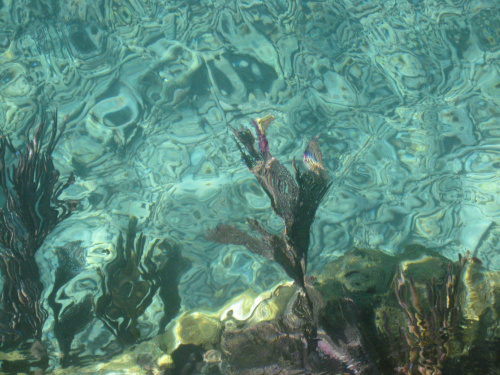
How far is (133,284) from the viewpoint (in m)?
4.72

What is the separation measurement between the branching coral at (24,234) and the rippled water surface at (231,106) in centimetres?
48

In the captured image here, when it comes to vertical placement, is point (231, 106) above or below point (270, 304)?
above

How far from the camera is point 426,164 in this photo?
16.8 ft

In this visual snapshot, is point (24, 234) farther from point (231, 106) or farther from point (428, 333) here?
point (428, 333)

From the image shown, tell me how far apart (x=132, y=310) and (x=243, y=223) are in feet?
6.50

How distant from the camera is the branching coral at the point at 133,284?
452cm

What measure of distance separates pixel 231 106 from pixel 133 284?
2.93m

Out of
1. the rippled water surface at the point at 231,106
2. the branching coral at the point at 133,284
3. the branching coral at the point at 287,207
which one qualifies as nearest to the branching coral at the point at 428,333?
the branching coral at the point at 287,207

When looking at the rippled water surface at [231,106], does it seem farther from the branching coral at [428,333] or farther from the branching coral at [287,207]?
the branching coral at [428,333]

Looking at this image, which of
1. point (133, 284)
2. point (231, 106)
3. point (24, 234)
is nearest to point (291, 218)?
point (231, 106)

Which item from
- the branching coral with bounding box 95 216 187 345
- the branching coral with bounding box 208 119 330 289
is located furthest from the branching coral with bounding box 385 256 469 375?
the branching coral with bounding box 95 216 187 345

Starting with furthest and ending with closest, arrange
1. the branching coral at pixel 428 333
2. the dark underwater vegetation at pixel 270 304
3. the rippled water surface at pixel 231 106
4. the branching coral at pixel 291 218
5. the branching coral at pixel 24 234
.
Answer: the rippled water surface at pixel 231 106
the branching coral at pixel 24 234
the branching coral at pixel 291 218
the dark underwater vegetation at pixel 270 304
the branching coral at pixel 428 333

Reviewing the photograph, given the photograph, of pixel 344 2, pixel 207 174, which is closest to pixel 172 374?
pixel 207 174

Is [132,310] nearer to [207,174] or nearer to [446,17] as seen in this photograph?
[207,174]
